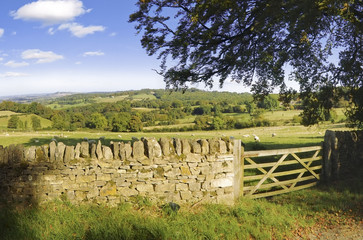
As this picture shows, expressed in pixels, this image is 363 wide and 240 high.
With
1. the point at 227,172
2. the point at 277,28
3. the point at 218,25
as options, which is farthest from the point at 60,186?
the point at 277,28

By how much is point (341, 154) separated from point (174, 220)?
8040 mm

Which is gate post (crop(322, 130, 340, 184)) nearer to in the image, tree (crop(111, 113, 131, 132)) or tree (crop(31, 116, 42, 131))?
tree (crop(111, 113, 131, 132))

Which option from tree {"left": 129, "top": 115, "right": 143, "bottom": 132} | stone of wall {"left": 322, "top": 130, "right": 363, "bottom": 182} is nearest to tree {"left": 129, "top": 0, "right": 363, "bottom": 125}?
stone of wall {"left": 322, "top": 130, "right": 363, "bottom": 182}

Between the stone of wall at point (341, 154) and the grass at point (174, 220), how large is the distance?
224cm

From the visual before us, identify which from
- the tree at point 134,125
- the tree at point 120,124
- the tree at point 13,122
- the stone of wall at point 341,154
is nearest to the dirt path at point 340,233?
the stone of wall at point 341,154

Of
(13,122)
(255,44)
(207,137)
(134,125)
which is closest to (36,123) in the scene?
(13,122)

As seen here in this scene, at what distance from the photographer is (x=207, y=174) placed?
6.10 metres

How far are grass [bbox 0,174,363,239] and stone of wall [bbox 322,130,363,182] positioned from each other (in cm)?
224

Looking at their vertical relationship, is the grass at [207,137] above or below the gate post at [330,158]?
below

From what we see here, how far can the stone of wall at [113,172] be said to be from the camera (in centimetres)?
517

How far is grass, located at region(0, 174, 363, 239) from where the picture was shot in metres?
4.32

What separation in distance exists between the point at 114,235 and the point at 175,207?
165cm

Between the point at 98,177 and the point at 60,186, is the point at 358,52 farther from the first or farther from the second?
the point at 60,186

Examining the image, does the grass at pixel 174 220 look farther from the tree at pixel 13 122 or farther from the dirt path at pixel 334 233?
the tree at pixel 13 122
